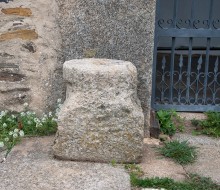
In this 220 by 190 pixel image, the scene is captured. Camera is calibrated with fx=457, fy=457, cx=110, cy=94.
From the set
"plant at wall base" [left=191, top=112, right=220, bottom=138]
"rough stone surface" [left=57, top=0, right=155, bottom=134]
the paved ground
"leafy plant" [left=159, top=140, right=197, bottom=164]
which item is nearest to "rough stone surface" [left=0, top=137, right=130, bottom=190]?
the paved ground

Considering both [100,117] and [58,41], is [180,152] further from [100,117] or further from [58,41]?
[58,41]

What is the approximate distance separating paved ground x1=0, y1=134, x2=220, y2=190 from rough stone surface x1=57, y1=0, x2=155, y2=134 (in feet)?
2.32

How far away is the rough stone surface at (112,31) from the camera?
3855 mm

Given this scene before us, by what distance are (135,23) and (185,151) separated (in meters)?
1.15

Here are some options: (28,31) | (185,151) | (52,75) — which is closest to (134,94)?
(185,151)

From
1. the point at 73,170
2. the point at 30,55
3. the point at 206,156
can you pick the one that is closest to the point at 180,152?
the point at 206,156

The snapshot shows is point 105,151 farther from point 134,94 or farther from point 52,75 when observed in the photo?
point 52,75

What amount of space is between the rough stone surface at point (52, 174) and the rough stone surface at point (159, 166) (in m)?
0.21

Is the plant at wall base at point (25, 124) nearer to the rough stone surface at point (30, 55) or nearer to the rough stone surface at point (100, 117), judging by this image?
the rough stone surface at point (30, 55)

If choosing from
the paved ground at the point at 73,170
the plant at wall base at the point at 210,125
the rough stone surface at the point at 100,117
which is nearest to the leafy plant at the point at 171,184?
the paved ground at the point at 73,170

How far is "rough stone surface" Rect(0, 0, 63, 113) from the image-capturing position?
397cm

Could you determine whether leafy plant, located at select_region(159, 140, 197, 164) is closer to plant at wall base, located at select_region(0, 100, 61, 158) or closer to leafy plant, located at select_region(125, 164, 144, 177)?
leafy plant, located at select_region(125, 164, 144, 177)

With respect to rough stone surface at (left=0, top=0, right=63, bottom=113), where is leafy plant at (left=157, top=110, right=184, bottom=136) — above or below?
below

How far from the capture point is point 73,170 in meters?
3.29
